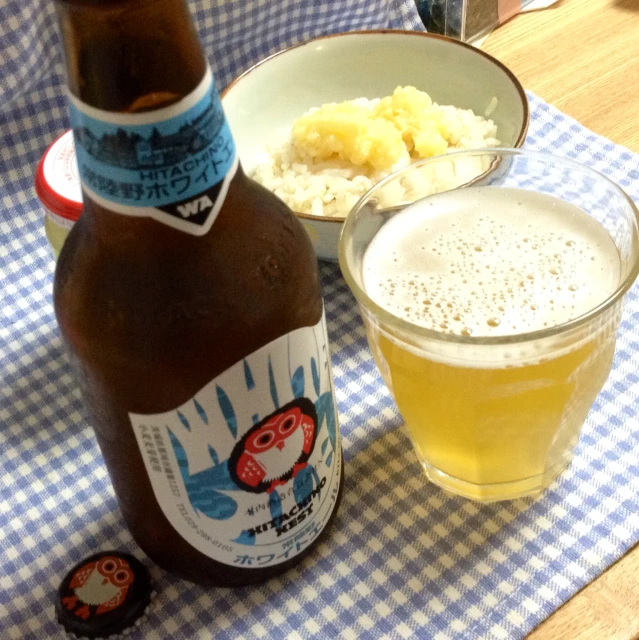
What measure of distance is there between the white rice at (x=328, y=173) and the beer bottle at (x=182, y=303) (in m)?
0.33

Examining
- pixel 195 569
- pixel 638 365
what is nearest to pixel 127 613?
pixel 195 569

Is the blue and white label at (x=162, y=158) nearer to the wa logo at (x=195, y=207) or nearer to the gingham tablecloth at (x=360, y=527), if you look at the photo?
the wa logo at (x=195, y=207)

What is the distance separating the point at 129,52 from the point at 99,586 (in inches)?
15.6

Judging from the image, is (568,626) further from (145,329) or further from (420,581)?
(145,329)

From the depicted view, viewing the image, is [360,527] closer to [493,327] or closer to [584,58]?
[493,327]

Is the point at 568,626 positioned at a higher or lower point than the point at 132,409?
lower

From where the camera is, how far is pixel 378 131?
85 centimetres

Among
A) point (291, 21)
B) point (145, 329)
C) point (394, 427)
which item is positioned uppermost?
point (145, 329)

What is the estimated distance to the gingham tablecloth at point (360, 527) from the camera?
0.58 m

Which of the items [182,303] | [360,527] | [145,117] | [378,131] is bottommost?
[360,527]

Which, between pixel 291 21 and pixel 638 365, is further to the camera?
pixel 291 21

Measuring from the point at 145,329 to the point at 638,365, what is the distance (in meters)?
0.49

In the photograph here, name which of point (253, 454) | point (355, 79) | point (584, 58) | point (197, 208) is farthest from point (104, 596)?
point (584, 58)

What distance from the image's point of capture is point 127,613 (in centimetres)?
58
